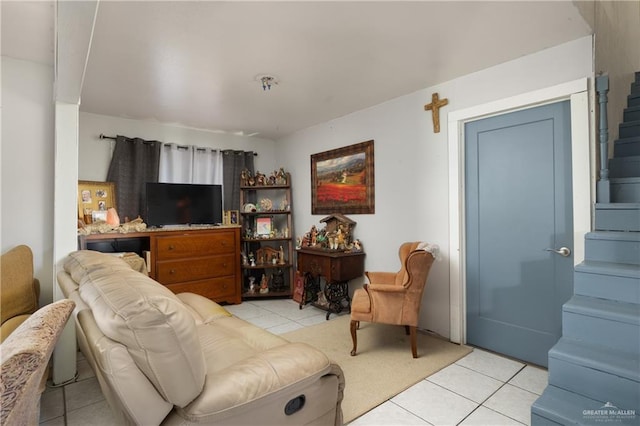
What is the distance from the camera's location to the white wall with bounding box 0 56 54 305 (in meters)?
2.36

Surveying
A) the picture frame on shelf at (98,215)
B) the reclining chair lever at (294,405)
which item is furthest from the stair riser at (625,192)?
the picture frame on shelf at (98,215)

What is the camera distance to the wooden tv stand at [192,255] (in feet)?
11.9

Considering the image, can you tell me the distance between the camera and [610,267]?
6.00 ft

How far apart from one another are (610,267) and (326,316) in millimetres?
2588

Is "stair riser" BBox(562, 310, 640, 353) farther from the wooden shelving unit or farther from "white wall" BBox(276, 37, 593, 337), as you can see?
the wooden shelving unit

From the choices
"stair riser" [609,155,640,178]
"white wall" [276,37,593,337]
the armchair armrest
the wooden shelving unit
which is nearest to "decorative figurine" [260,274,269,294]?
the wooden shelving unit

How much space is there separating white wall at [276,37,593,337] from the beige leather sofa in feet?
6.55

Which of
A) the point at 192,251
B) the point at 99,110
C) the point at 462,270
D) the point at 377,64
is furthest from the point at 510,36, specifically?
the point at 99,110

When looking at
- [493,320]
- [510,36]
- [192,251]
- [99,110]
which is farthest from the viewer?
[192,251]

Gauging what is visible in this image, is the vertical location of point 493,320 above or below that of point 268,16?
below

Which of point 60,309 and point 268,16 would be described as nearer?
point 60,309

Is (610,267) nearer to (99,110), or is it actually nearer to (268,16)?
(268,16)

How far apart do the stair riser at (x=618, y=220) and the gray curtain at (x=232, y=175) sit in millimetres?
4087

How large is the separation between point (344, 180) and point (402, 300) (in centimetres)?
185
